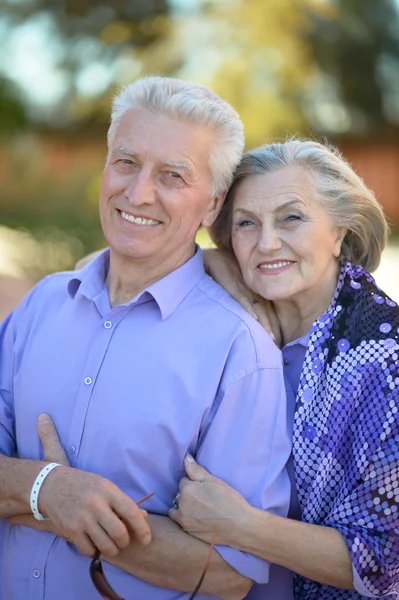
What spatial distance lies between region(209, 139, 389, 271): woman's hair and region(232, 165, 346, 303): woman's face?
3cm

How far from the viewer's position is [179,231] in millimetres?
2258

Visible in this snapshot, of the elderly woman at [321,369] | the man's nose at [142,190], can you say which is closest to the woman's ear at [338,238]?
the elderly woman at [321,369]

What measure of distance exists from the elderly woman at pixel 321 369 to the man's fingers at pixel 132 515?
114 millimetres

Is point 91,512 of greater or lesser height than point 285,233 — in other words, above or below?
below

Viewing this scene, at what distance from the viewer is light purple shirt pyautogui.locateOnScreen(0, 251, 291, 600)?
2.05 m

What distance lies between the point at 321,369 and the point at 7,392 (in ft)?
3.19

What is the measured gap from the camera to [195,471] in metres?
2.03

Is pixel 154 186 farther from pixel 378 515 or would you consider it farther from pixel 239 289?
pixel 378 515

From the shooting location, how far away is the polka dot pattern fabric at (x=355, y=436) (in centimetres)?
200

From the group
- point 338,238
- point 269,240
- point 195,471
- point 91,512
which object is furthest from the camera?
point 338,238

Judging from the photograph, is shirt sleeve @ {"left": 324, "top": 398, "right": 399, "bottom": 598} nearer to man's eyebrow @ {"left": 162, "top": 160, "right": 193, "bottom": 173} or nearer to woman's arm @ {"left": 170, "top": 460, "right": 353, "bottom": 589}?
woman's arm @ {"left": 170, "top": 460, "right": 353, "bottom": 589}

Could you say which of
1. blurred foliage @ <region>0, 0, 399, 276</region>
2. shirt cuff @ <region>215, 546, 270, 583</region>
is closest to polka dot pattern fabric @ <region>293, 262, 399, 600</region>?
shirt cuff @ <region>215, 546, 270, 583</region>

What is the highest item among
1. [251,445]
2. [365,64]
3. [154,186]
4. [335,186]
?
[365,64]

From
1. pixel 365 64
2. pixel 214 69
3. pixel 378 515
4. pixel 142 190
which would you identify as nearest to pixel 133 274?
pixel 142 190
